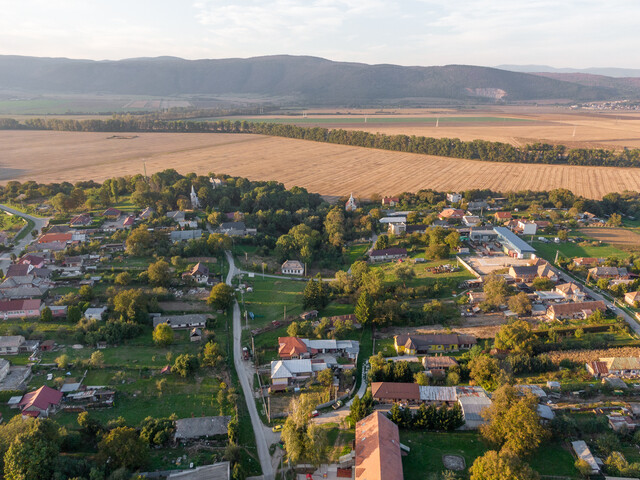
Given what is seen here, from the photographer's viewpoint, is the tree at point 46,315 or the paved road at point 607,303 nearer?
the tree at point 46,315

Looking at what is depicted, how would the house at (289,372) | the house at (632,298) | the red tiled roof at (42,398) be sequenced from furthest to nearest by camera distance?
1. the house at (632,298)
2. the house at (289,372)
3. the red tiled roof at (42,398)

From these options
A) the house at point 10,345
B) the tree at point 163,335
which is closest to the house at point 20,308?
the house at point 10,345

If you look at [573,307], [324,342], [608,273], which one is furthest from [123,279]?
[608,273]

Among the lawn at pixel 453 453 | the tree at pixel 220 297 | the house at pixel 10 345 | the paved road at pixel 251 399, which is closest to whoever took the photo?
the lawn at pixel 453 453

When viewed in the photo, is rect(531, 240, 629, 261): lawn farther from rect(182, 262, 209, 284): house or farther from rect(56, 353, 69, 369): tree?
rect(56, 353, 69, 369): tree

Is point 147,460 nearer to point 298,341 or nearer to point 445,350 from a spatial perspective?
point 298,341

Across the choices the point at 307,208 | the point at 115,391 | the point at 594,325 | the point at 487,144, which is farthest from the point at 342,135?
the point at 115,391

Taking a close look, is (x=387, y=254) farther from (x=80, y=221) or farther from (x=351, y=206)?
(x=80, y=221)

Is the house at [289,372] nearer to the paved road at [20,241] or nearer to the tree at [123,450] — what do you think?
the tree at [123,450]
